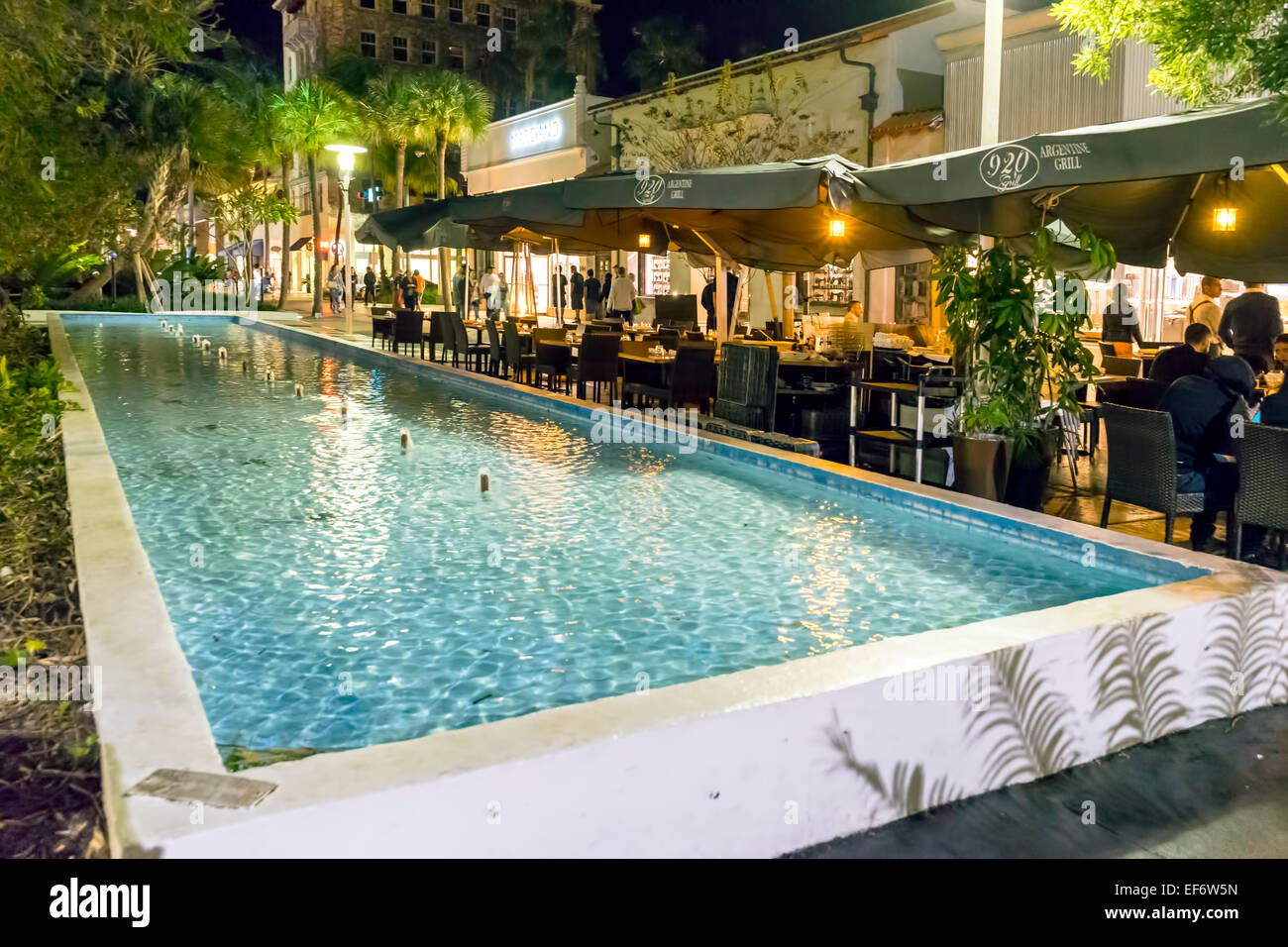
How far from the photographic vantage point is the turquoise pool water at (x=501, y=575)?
438cm

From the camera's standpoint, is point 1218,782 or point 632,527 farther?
point 632,527

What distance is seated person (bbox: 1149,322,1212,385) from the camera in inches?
292

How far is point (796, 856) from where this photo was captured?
10.4 feet

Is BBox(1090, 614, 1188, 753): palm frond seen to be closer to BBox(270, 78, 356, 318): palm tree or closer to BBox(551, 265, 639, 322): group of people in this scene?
BBox(551, 265, 639, 322): group of people

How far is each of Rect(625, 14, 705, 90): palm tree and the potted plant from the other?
42.8m

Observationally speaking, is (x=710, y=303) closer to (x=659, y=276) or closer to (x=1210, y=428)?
(x=659, y=276)

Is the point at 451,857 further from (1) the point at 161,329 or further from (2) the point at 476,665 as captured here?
(1) the point at 161,329

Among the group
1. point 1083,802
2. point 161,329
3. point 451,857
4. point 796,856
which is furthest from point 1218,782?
point 161,329

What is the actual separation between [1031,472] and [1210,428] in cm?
118

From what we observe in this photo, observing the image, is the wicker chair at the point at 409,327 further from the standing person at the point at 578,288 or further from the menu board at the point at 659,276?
the menu board at the point at 659,276

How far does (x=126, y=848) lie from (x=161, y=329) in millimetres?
28188

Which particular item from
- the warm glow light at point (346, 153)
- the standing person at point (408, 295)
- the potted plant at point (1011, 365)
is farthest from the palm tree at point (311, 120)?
the potted plant at point (1011, 365)

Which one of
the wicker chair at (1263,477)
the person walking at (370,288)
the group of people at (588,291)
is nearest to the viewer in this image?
A: the wicker chair at (1263,477)

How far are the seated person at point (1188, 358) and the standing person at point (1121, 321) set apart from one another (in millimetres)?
5667
